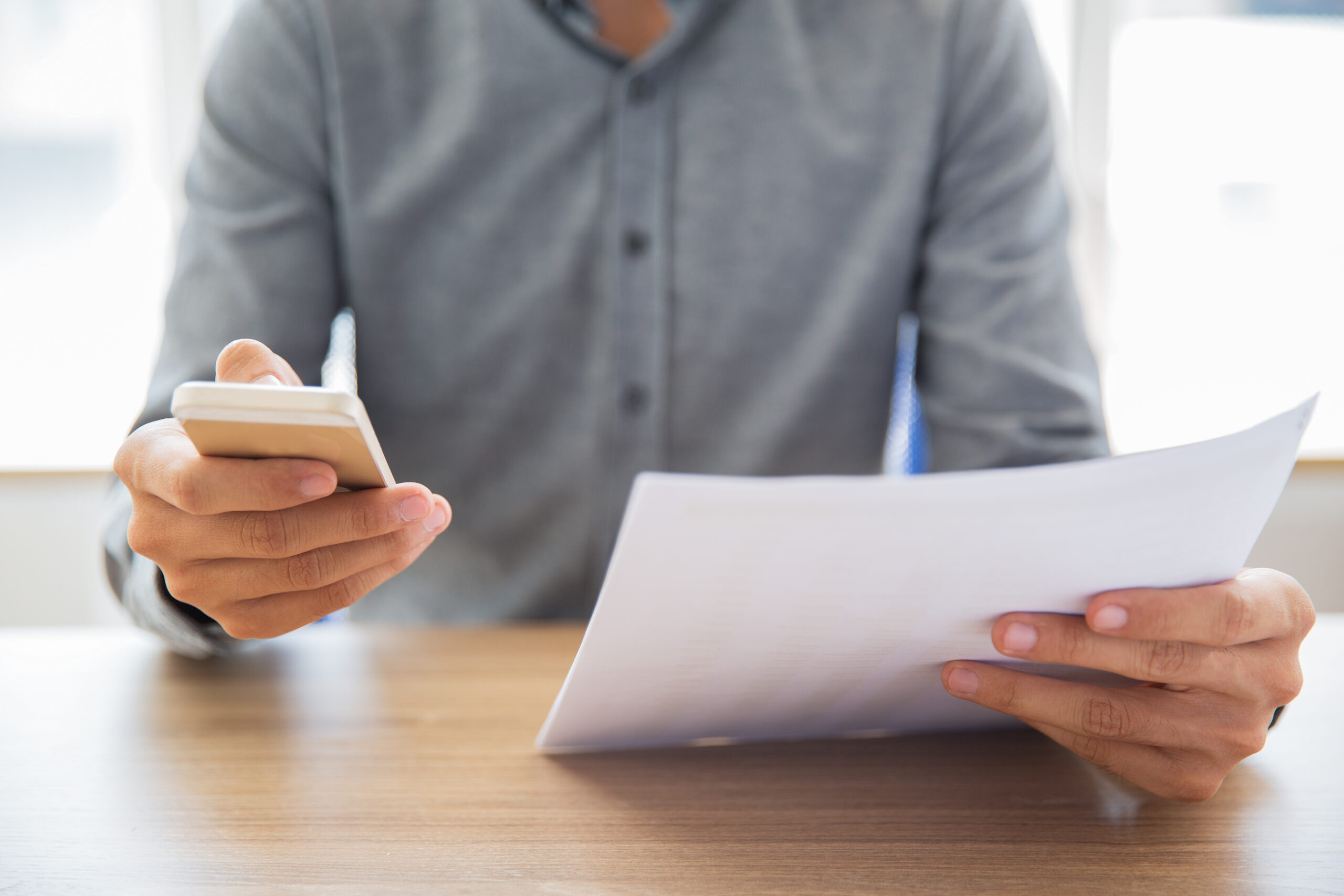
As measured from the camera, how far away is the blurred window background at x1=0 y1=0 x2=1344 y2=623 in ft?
5.18

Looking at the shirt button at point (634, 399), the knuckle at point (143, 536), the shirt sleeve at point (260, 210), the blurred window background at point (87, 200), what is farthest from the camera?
the blurred window background at point (87, 200)

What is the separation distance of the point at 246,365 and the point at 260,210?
41 cm

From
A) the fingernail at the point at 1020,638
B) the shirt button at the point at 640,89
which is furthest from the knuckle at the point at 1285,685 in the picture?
the shirt button at the point at 640,89

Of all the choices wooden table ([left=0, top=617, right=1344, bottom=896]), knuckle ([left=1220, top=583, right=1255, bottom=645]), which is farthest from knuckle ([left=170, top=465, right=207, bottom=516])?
knuckle ([left=1220, top=583, right=1255, bottom=645])

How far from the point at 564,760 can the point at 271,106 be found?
24.9 inches

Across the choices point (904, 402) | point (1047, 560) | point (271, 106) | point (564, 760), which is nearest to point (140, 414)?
point (271, 106)

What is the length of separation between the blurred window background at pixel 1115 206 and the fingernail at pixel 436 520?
1.52 m

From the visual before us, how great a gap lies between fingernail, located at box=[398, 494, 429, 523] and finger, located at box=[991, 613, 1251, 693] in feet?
0.82

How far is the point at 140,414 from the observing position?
2.02ft

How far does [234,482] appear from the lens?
1.20ft

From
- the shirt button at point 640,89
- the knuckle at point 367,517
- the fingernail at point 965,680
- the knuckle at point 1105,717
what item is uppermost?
the shirt button at point 640,89

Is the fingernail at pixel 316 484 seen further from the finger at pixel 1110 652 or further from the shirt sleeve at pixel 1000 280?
the shirt sleeve at pixel 1000 280

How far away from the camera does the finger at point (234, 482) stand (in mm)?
360

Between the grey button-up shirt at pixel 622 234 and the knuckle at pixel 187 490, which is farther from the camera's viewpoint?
the grey button-up shirt at pixel 622 234
